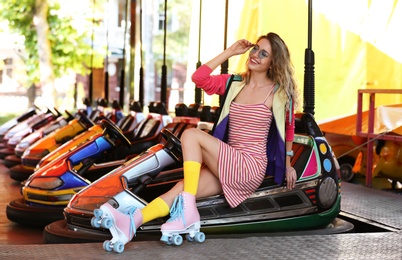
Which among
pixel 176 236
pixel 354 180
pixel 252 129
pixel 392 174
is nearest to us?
pixel 176 236

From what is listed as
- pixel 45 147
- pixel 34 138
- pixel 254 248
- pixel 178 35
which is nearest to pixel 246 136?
pixel 254 248

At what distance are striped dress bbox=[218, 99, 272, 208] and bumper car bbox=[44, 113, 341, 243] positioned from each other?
0.13m

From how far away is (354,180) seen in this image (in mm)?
5348

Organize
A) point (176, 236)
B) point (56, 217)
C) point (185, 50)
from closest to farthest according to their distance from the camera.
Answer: point (176, 236) → point (56, 217) → point (185, 50)

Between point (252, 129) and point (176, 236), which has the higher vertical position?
point (252, 129)

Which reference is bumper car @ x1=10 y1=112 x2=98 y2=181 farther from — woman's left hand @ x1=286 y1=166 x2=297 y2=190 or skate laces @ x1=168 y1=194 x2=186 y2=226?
skate laces @ x1=168 y1=194 x2=186 y2=226

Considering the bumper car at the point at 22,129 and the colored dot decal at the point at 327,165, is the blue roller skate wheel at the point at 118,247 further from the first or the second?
the bumper car at the point at 22,129

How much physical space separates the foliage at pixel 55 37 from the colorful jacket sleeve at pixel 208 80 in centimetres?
960

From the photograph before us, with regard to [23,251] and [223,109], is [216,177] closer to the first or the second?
[223,109]

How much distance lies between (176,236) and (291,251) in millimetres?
392

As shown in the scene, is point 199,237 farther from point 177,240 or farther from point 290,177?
point 290,177

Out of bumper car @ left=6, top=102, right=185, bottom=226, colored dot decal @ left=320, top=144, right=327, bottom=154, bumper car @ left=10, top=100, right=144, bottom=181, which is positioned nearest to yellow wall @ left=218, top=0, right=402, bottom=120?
bumper car @ left=10, top=100, right=144, bottom=181

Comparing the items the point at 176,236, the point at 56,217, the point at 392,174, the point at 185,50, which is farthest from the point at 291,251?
the point at 185,50

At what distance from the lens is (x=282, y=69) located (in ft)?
10.4
